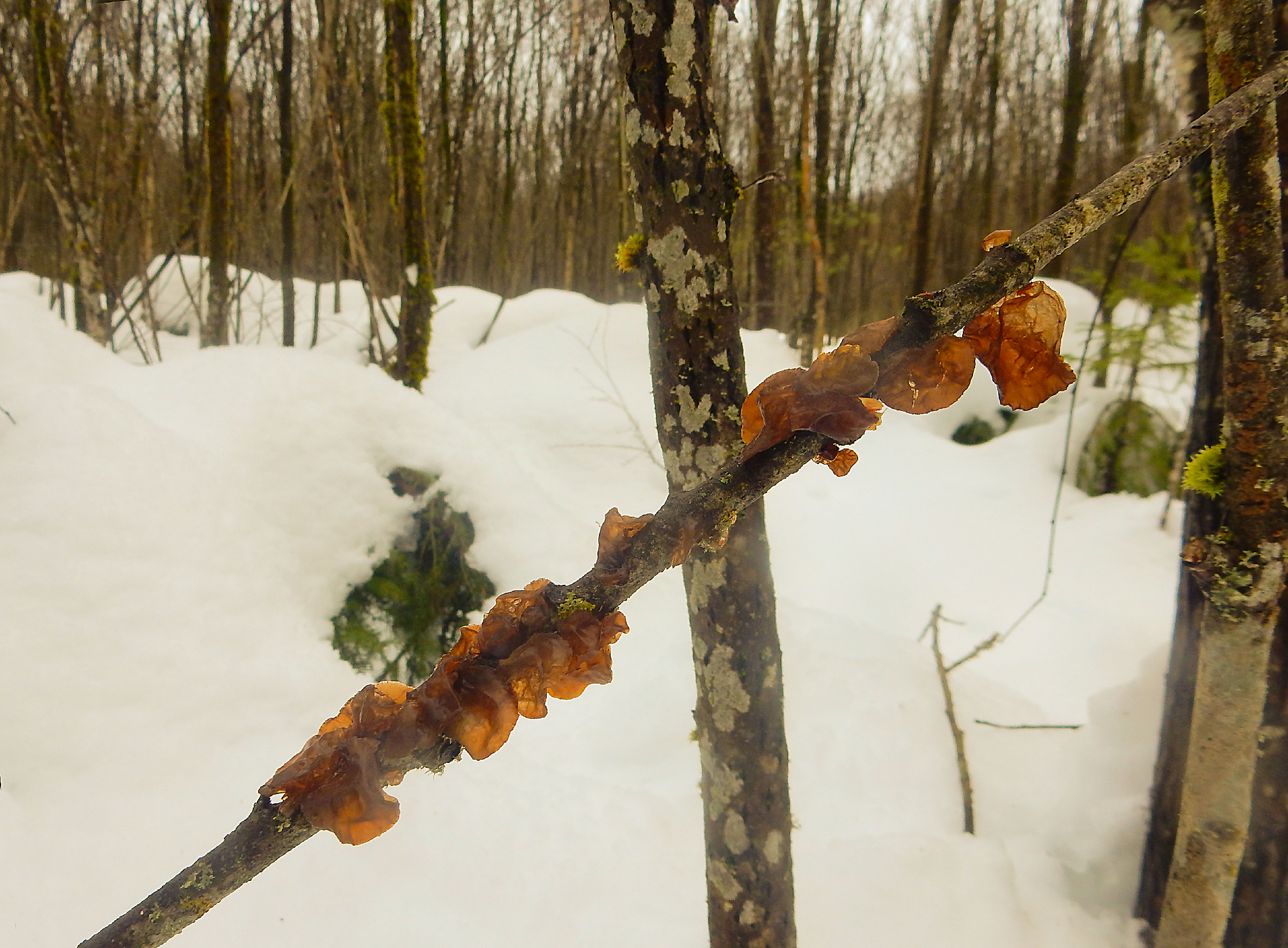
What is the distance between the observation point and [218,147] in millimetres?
5789

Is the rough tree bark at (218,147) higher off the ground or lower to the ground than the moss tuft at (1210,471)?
higher

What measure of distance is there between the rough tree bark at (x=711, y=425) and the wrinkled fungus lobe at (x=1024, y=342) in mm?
631

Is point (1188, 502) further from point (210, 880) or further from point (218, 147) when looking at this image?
point (218, 147)

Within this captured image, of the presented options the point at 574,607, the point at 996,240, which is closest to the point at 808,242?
the point at 996,240

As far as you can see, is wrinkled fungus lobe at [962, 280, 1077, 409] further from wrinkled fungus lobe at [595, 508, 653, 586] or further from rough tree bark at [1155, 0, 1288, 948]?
rough tree bark at [1155, 0, 1288, 948]

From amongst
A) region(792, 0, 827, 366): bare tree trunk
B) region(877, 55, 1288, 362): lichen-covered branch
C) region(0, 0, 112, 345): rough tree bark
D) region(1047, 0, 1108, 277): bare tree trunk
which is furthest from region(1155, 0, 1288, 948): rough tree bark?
region(1047, 0, 1108, 277): bare tree trunk

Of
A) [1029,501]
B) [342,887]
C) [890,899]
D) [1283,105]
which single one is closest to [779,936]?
[890,899]

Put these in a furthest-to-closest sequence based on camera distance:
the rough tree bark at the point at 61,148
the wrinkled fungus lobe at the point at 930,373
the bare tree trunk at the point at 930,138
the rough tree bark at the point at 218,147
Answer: the bare tree trunk at the point at 930,138 → the rough tree bark at the point at 218,147 → the rough tree bark at the point at 61,148 → the wrinkled fungus lobe at the point at 930,373

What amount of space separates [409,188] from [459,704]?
5.39 m

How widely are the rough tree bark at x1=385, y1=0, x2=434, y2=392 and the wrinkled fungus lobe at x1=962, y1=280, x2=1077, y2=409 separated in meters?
5.10

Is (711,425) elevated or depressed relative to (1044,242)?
depressed

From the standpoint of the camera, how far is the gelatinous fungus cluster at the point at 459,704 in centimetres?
66

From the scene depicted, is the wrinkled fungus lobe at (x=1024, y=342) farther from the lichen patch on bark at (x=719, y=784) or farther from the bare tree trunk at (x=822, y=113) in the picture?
the bare tree trunk at (x=822, y=113)

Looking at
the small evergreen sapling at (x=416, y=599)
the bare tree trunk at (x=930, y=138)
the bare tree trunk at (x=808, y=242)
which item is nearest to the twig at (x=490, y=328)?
the bare tree trunk at (x=808, y=242)
